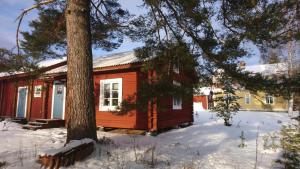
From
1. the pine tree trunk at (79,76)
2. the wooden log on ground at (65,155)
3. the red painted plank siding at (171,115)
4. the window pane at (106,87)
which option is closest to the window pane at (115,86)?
the window pane at (106,87)

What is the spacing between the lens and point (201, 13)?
23.9 feet

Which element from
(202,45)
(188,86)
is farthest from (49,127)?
(202,45)

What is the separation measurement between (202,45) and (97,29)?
4.70 m

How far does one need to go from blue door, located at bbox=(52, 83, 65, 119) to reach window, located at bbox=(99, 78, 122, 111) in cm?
329

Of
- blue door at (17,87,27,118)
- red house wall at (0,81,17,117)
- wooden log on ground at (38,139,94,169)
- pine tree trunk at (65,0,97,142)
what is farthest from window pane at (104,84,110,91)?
red house wall at (0,81,17,117)

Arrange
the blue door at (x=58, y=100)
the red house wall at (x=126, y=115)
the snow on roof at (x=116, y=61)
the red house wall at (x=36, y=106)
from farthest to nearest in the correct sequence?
1. the red house wall at (x=36, y=106)
2. the blue door at (x=58, y=100)
3. the snow on roof at (x=116, y=61)
4. the red house wall at (x=126, y=115)

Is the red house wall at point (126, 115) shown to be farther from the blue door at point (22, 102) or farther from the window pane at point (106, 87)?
Result: the blue door at point (22, 102)

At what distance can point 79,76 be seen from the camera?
650 cm

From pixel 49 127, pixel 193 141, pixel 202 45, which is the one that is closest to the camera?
pixel 202 45

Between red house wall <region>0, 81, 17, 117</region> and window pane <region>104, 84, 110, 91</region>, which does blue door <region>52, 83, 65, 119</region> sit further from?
red house wall <region>0, 81, 17, 117</region>

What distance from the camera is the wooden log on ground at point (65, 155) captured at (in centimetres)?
497

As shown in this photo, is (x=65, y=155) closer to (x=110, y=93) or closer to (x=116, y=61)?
(x=110, y=93)

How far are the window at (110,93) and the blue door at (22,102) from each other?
7.48 metres

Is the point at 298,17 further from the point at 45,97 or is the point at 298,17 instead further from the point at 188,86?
the point at 45,97
